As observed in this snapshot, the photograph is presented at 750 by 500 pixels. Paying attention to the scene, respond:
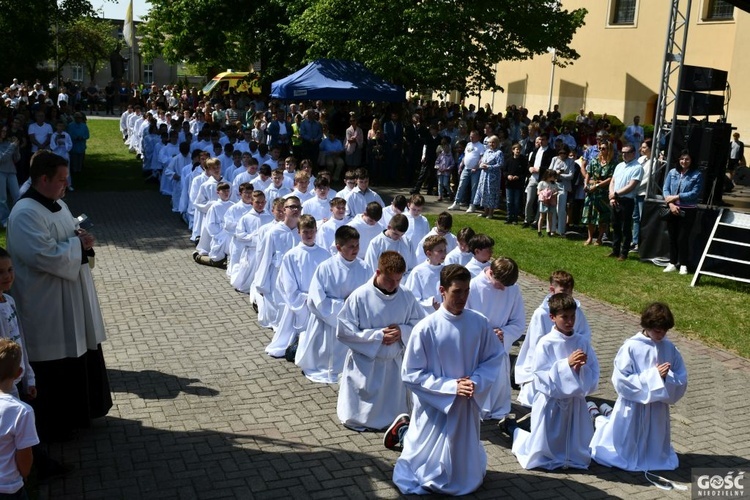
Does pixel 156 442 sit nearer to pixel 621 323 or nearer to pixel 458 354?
pixel 458 354

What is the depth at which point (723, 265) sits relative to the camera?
14078 mm

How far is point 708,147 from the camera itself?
15.2 m

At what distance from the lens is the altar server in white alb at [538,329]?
7.67m

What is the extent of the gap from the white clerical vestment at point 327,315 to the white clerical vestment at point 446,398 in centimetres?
222

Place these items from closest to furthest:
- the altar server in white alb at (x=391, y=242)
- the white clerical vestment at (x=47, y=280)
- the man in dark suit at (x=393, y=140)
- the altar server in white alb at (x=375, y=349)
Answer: the white clerical vestment at (x=47, y=280)
the altar server in white alb at (x=375, y=349)
the altar server in white alb at (x=391, y=242)
the man in dark suit at (x=393, y=140)

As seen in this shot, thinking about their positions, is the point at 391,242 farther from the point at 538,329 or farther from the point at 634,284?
the point at 634,284

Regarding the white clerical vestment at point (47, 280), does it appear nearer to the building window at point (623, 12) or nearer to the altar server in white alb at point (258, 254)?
the altar server in white alb at point (258, 254)

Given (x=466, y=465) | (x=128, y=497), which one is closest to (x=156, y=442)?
(x=128, y=497)

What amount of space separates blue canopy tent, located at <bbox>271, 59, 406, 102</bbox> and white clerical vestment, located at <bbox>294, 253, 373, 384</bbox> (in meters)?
14.5

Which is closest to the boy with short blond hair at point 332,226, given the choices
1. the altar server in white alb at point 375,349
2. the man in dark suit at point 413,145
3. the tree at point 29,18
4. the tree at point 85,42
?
the altar server in white alb at point 375,349

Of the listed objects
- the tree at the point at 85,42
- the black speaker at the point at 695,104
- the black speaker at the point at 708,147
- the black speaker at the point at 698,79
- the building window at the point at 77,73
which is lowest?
the black speaker at the point at 708,147

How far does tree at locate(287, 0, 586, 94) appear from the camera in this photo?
23.2 meters

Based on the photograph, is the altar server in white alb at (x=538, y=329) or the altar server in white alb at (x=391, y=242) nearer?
the altar server in white alb at (x=538, y=329)

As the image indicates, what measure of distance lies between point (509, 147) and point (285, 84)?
23.3ft
